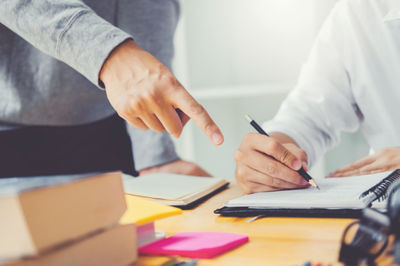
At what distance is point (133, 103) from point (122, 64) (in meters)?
0.07

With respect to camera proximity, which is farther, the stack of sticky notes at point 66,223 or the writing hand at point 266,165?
the writing hand at point 266,165

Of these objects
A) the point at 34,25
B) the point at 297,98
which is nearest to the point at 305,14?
the point at 297,98

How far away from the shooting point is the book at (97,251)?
37cm

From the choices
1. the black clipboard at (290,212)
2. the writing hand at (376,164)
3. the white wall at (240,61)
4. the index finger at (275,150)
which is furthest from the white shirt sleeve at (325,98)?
the white wall at (240,61)

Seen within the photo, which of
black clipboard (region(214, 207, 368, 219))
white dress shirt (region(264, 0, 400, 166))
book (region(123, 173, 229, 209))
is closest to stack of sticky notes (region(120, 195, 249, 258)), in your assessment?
black clipboard (region(214, 207, 368, 219))

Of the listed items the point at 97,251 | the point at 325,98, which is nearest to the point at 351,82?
the point at 325,98

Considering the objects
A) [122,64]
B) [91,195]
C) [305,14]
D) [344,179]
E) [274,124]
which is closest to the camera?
[91,195]

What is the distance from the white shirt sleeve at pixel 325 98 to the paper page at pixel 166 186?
0.34m

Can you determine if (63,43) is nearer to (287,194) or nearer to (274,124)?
(287,194)

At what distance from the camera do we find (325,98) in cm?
129

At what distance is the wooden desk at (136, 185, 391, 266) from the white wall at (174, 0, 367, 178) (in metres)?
1.63

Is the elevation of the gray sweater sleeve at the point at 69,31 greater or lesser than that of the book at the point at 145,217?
greater

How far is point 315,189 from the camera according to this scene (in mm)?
771

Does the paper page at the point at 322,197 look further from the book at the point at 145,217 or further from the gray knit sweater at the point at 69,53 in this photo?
the gray knit sweater at the point at 69,53
